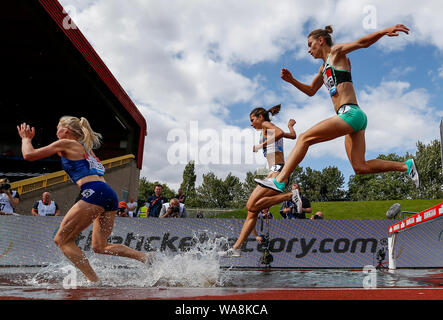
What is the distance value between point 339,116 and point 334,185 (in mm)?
92382

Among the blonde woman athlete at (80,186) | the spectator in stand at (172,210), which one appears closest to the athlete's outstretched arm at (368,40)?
the blonde woman athlete at (80,186)

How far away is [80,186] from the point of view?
3.61m

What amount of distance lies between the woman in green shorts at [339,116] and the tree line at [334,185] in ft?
171

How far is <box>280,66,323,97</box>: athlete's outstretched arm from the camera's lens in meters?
4.12

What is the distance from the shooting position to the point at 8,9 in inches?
470

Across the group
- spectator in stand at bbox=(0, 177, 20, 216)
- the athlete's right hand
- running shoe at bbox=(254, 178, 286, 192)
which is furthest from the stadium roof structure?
running shoe at bbox=(254, 178, 286, 192)

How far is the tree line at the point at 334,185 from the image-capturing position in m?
56.3

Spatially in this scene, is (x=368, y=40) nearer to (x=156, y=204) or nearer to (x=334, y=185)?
(x=156, y=204)

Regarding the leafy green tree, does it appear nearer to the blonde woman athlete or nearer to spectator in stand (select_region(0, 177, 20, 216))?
spectator in stand (select_region(0, 177, 20, 216))

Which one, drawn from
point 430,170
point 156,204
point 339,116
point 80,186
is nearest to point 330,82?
point 339,116
